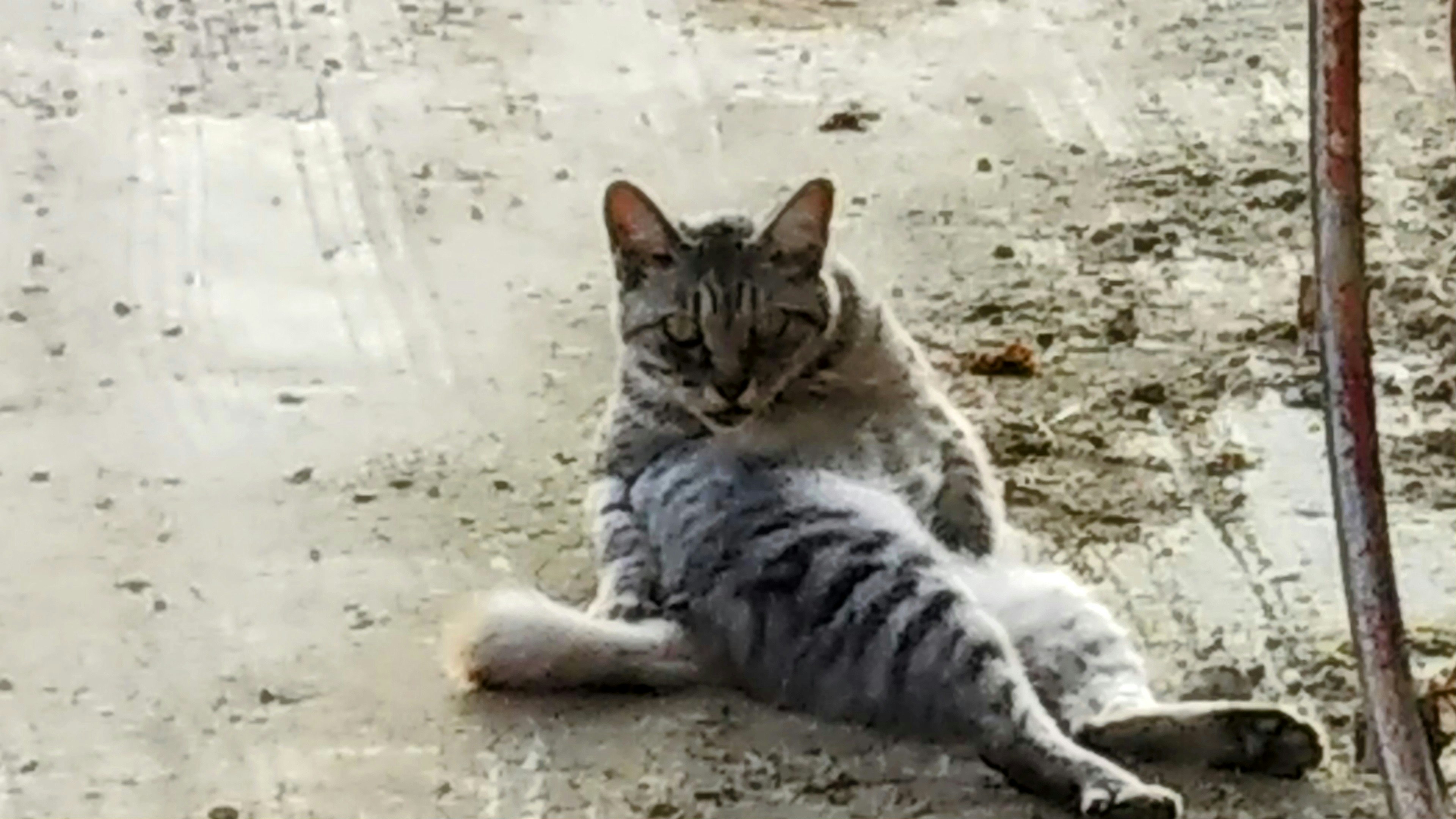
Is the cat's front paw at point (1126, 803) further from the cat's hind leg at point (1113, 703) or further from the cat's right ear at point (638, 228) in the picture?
the cat's right ear at point (638, 228)

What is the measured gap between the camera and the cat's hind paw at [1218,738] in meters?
1.92

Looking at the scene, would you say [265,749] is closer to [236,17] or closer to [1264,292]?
[1264,292]

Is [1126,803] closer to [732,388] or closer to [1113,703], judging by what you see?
[1113,703]

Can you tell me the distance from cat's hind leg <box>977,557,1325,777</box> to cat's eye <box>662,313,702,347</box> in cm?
31

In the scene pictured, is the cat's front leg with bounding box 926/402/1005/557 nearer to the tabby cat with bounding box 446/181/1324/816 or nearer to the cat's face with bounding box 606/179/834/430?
the tabby cat with bounding box 446/181/1324/816

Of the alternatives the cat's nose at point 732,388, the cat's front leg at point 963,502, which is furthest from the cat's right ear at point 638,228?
the cat's front leg at point 963,502

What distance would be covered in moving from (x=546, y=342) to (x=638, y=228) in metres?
0.56

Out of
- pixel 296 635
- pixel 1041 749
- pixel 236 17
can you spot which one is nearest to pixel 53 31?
A: pixel 236 17

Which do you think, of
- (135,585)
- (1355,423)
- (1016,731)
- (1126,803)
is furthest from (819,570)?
(135,585)

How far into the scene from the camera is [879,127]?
327 cm

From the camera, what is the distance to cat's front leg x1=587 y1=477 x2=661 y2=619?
6.88 ft

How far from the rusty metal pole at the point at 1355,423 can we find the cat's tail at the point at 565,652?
0.60 meters

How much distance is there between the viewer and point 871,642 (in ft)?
6.44

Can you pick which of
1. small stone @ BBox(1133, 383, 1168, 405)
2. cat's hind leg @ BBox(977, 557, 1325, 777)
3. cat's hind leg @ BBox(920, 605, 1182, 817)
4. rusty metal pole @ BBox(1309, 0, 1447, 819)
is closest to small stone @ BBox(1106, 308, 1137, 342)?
small stone @ BBox(1133, 383, 1168, 405)
